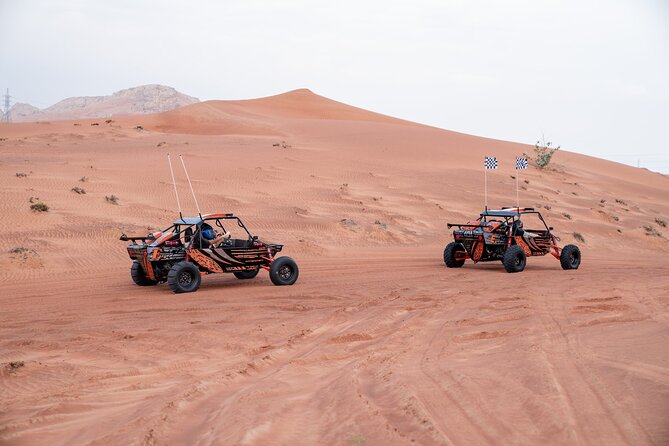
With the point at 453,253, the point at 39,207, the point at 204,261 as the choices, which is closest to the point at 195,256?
the point at 204,261

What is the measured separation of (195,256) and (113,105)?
17079 cm

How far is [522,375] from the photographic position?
687 centimetres

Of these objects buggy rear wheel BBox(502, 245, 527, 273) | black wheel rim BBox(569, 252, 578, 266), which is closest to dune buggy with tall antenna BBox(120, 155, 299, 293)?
buggy rear wheel BBox(502, 245, 527, 273)

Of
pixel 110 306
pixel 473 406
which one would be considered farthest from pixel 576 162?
pixel 473 406

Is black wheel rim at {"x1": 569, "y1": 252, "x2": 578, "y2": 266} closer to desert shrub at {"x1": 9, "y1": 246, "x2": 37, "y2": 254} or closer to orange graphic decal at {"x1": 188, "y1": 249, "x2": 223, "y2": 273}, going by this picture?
orange graphic decal at {"x1": 188, "y1": 249, "x2": 223, "y2": 273}

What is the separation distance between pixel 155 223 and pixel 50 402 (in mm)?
16647

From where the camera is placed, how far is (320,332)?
31.8 ft

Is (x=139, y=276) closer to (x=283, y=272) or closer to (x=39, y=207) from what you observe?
(x=283, y=272)

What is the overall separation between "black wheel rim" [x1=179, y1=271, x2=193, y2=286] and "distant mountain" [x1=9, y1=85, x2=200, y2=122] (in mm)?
156154

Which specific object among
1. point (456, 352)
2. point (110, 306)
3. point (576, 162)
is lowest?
point (110, 306)

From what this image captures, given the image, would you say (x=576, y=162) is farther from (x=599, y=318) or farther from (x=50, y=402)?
(x=50, y=402)

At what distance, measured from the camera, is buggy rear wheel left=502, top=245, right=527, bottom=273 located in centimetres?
1692

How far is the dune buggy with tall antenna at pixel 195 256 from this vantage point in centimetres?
1365

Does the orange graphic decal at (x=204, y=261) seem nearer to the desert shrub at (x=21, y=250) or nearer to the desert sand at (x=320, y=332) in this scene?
the desert sand at (x=320, y=332)
